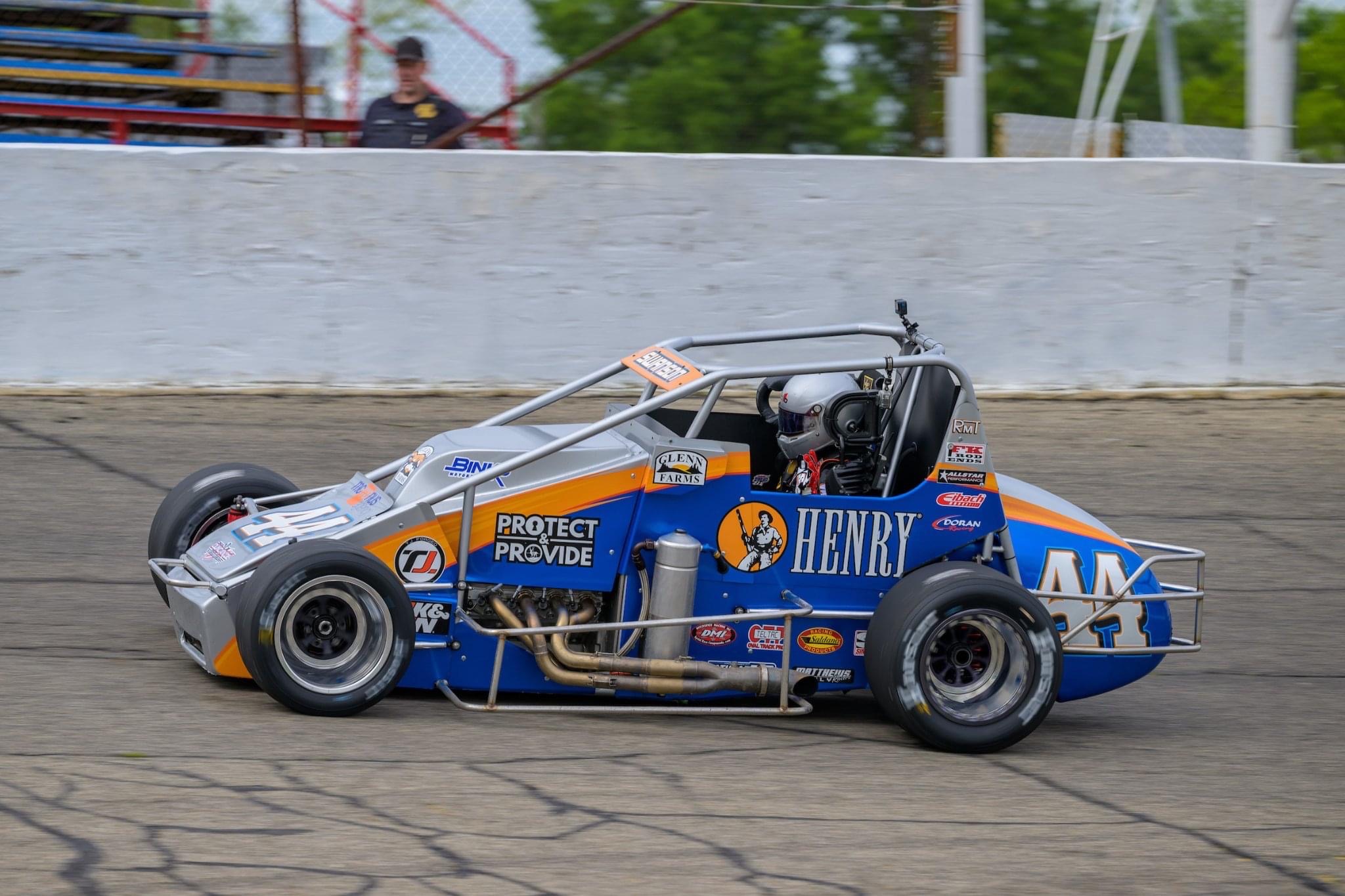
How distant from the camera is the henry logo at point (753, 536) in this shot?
214 inches

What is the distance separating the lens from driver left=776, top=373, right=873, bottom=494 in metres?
5.75

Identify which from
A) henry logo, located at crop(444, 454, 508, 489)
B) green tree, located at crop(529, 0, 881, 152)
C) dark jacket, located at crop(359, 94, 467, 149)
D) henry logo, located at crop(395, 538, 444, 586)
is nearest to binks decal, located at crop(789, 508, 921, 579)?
henry logo, located at crop(444, 454, 508, 489)

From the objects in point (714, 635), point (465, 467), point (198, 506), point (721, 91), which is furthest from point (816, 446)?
point (721, 91)

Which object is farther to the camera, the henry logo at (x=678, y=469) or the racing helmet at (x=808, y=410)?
the racing helmet at (x=808, y=410)

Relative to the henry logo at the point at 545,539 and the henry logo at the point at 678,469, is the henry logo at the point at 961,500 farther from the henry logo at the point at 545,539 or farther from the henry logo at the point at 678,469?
the henry logo at the point at 545,539

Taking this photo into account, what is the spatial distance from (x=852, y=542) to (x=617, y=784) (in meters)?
1.26

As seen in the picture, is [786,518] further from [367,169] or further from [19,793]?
[367,169]

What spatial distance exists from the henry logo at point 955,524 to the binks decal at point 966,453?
0.62 ft

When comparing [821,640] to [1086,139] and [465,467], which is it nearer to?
[465,467]

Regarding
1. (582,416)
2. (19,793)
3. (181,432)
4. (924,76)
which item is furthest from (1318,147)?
(19,793)

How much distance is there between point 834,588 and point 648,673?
69 cm

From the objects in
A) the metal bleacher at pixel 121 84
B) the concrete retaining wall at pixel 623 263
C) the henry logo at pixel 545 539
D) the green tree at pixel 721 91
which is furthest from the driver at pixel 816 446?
the green tree at pixel 721 91

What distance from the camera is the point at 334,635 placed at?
5.08 meters

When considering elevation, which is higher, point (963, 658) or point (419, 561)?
point (419, 561)
